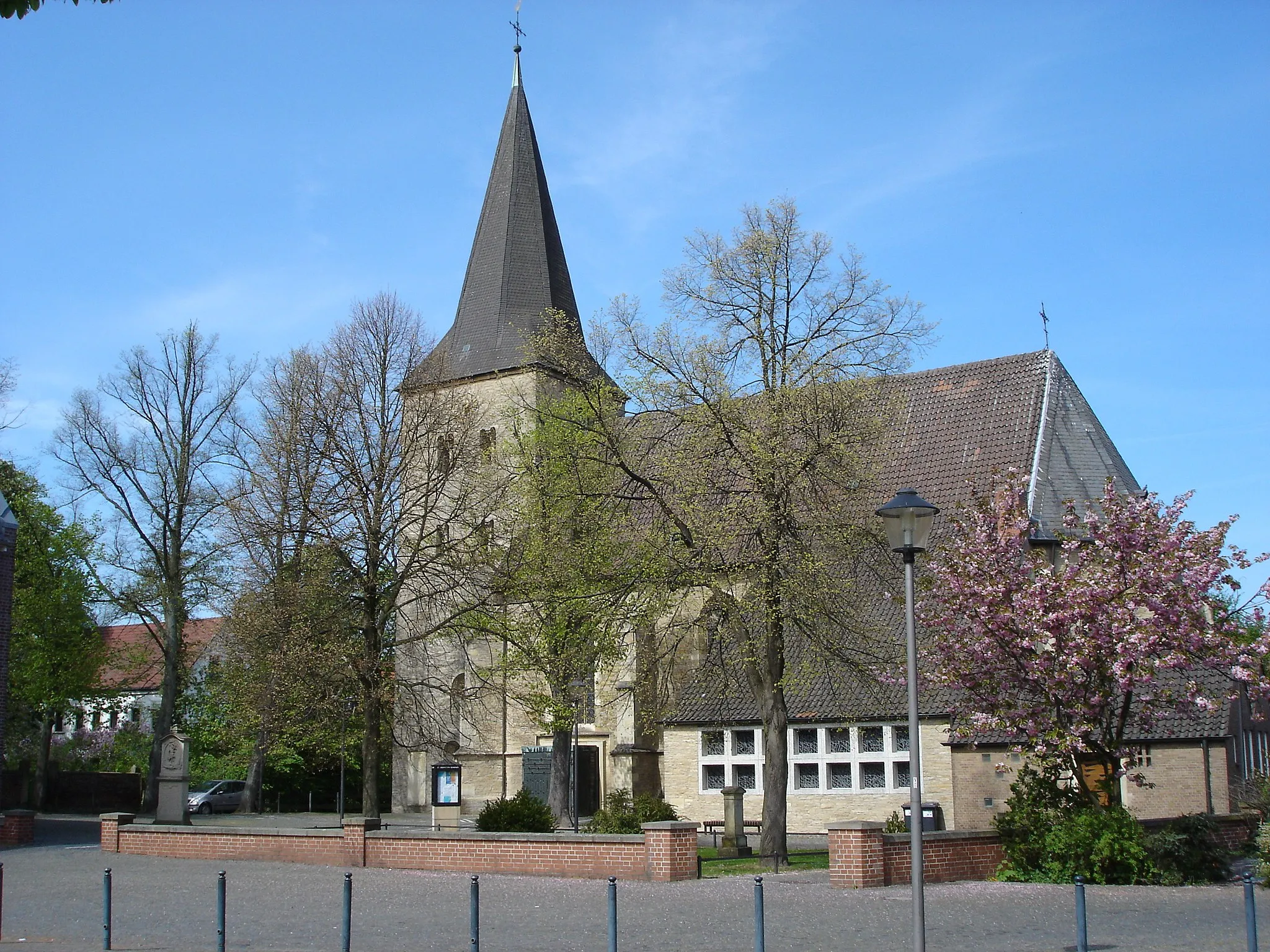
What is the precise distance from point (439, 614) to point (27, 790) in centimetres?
1995

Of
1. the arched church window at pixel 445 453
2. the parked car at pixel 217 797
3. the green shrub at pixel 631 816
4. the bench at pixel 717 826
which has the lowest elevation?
the parked car at pixel 217 797

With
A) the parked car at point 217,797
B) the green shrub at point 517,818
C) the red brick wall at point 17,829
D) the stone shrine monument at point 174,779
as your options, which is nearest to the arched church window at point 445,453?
the stone shrine monument at point 174,779

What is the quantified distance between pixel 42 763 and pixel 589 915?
3622 cm

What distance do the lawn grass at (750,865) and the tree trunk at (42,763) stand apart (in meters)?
29.1

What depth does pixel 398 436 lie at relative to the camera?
27984mm

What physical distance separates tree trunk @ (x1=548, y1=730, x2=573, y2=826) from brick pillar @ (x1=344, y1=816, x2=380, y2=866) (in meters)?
9.93

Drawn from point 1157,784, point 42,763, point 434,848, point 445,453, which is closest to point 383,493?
point 445,453

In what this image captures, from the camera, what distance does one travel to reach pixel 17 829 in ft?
84.3

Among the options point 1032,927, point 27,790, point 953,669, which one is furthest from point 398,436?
point 27,790

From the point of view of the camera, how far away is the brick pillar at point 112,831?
23859 millimetres

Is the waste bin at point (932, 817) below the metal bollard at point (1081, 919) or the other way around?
below

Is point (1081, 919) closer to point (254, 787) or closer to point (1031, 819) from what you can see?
point (1031, 819)

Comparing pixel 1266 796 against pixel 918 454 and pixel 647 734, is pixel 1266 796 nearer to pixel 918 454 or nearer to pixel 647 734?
pixel 918 454

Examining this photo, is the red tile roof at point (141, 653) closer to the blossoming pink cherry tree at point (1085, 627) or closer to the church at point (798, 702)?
the church at point (798, 702)
